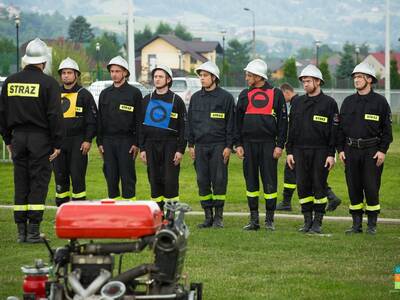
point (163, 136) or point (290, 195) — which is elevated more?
point (163, 136)

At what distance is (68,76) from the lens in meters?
16.7

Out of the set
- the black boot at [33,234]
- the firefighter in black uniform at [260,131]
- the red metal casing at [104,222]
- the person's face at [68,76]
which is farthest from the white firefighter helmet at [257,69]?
the red metal casing at [104,222]

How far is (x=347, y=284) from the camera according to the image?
11719 mm

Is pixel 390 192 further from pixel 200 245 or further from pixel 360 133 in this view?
pixel 200 245

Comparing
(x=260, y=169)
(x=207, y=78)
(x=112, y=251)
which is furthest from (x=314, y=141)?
(x=112, y=251)

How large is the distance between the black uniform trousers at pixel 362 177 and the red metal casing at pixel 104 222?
7.05 m

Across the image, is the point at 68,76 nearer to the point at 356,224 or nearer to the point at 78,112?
the point at 78,112

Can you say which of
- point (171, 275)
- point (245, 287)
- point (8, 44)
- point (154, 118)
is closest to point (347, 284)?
point (245, 287)

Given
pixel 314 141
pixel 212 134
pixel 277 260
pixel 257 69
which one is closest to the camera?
pixel 277 260

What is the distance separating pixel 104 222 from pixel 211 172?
25.0ft

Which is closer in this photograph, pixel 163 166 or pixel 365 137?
pixel 365 137

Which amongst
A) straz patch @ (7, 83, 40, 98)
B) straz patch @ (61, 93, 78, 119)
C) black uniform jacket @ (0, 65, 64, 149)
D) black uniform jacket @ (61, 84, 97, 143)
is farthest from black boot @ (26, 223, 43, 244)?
straz patch @ (61, 93, 78, 119)

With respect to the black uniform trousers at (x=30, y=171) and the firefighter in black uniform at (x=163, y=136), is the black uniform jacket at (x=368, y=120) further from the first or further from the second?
the black uniform trousers at (x=30, y=171)

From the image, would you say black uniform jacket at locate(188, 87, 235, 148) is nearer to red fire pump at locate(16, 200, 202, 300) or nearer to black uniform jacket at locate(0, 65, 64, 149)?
black uniform jacket at locate(0, 65, 64, 149)
